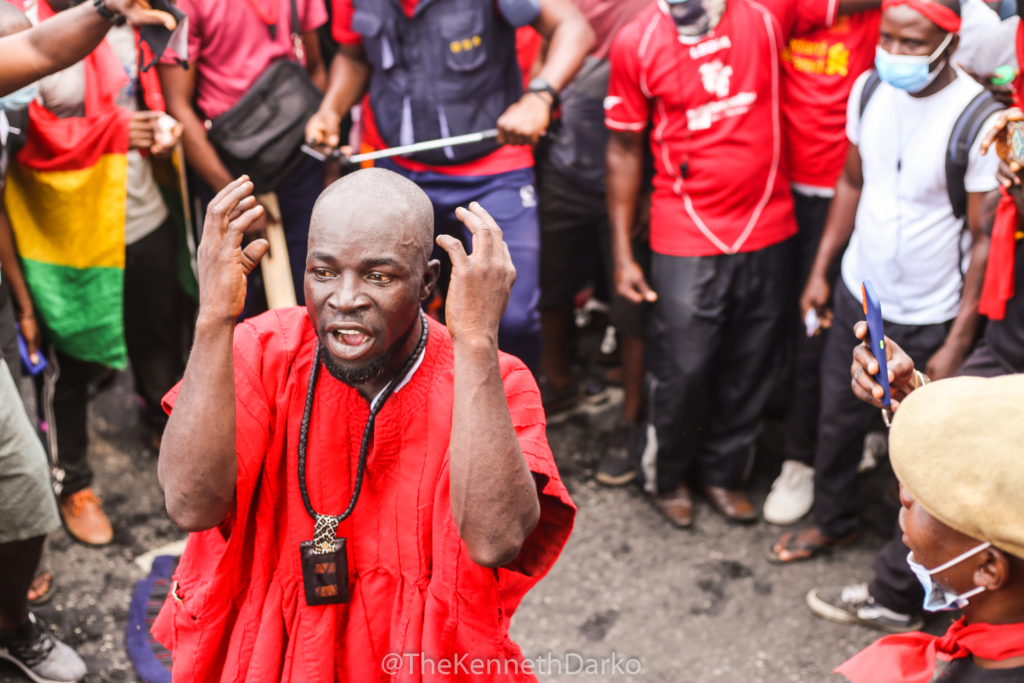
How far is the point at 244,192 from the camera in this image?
2.03 m

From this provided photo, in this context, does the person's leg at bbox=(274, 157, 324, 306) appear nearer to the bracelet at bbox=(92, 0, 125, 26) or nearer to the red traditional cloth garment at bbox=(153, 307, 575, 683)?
the bracelet at bbox=(92, 0, 125, 26)

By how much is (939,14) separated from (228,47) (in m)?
2.78

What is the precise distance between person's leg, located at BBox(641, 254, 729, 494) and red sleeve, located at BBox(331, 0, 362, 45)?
5.43 ft

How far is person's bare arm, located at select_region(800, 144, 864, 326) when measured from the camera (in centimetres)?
389

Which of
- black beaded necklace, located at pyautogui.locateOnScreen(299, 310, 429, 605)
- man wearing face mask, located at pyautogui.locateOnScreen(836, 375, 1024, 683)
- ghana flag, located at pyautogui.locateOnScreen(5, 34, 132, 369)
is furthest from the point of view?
ghana flag, located at pyautogui.locateOnScreen(5, 34, 132, 369)

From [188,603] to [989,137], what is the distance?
2588 mm

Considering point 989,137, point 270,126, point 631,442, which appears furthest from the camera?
point 631,442

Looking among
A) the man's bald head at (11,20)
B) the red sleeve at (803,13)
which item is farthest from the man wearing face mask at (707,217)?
the man's bald head at (11,20)

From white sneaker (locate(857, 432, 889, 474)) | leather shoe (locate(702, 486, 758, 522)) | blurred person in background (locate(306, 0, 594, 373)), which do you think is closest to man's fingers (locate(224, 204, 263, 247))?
blurred person in background (locate(306, 0, 594, 373))

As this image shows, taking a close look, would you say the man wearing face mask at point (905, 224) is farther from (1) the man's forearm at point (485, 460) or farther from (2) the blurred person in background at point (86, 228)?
(2) the blurred person in background at point (86, 228)

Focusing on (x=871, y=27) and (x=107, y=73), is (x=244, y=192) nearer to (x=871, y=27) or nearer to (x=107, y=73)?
(x=107, y=73)

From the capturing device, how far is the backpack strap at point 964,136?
3.37 metres

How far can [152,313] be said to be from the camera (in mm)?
4453

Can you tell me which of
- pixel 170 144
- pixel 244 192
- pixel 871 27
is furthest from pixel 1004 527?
pixel 170 144
